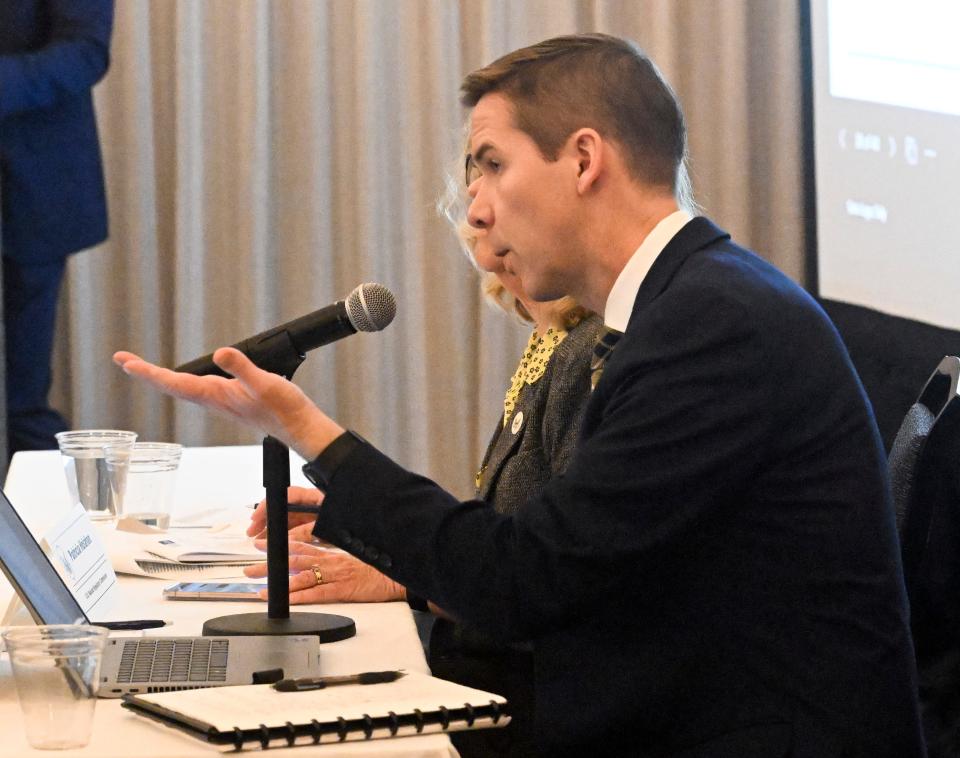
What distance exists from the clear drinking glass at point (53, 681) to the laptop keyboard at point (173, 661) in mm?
156

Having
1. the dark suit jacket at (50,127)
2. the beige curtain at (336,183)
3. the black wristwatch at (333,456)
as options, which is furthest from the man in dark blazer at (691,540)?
the beige curtain at (336,183)

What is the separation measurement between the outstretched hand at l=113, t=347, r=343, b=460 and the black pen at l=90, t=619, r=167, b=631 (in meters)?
0.29

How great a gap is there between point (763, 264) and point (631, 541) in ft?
1.07

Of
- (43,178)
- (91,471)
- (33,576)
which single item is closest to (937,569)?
(33,576)

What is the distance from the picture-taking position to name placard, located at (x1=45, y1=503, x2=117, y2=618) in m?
1.33

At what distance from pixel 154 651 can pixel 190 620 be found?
233mm

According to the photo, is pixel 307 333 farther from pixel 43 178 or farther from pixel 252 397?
Answer: pixel 43 178

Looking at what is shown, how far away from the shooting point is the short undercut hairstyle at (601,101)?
1316mm

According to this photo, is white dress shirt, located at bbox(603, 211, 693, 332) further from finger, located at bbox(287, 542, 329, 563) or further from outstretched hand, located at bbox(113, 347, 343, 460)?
finger, located at bbox(287, 542, 329, 563)

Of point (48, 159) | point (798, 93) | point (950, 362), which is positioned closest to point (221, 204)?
point (48, 159)

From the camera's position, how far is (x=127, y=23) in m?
4.04

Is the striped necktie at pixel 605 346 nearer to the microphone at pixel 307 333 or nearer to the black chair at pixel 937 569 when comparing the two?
the microphone at pixel 307 333

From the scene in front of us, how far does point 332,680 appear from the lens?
3.49ft

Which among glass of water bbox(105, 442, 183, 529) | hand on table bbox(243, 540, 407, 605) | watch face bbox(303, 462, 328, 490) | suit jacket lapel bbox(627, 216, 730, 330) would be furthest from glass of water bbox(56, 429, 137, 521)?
suit jacket lapel bbox(627, 216, 730, 330)
